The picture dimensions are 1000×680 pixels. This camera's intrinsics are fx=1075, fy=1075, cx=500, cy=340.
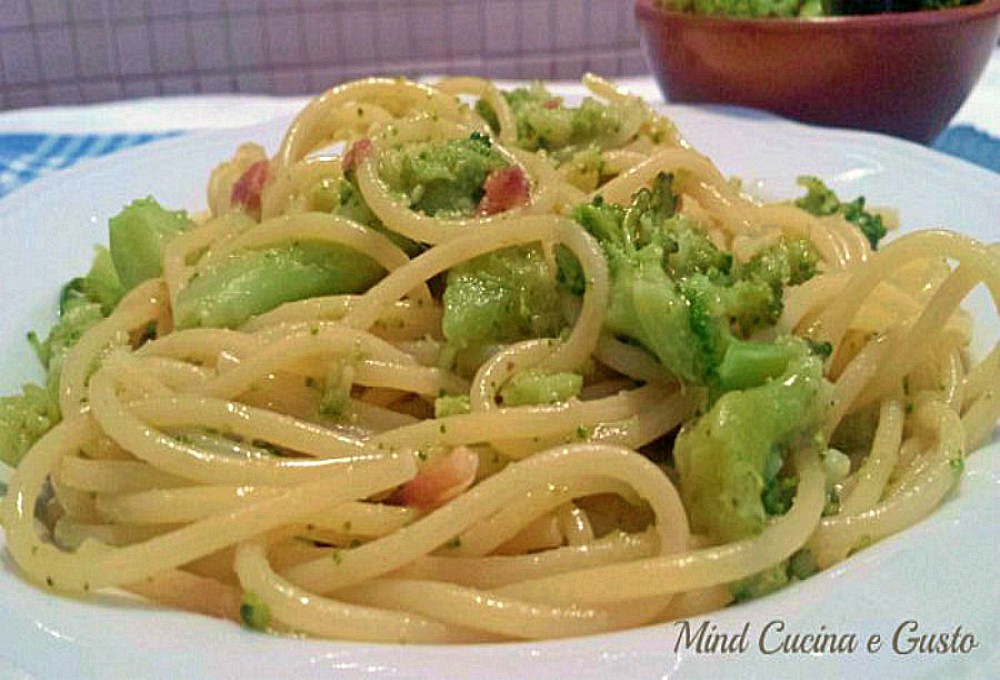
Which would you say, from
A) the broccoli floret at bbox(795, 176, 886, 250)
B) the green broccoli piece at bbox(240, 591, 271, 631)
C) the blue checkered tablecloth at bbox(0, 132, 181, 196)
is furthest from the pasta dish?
the blue checkered tablecloth at bbox(0, 132, 181, 196)

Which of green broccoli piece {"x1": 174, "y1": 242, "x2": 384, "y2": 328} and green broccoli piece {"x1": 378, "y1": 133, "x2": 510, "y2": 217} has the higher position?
green broccoli piece {"x1": 378, "y1": 133, "x2": 510, "y2": 217}

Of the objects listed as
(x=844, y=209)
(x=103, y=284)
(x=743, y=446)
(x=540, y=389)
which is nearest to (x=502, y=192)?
(x=540, y=389)

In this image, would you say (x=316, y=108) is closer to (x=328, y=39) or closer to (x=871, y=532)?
(x=871, y=532)

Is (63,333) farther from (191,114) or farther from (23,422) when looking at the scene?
(191,114)

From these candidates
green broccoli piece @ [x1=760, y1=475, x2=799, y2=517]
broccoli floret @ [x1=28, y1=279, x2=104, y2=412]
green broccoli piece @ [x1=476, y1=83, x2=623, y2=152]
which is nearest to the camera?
green broccoli piece @ [x1=760, y1=475, x2=799, y2=517]

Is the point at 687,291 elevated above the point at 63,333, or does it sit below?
above

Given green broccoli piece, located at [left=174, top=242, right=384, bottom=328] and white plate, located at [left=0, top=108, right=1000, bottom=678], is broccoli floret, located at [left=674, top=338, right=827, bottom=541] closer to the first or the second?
white plate, located at [left=0, top=108, right=1000, bottom=678]

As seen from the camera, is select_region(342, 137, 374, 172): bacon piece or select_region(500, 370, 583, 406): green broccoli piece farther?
select_region(342, 137, 374, 172): bacon piece
